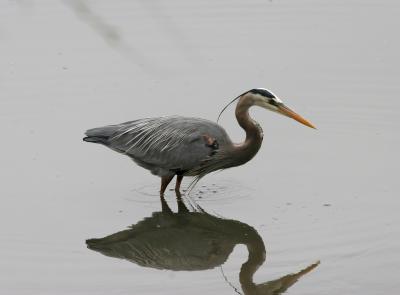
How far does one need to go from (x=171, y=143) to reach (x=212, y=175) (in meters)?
0.85

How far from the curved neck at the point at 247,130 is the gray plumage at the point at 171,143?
15 cm

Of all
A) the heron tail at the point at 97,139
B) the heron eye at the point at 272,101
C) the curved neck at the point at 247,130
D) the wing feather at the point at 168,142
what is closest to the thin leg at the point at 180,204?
the wing feather at the point at 168,142

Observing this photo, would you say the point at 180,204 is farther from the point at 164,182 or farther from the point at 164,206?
the point at 164,182

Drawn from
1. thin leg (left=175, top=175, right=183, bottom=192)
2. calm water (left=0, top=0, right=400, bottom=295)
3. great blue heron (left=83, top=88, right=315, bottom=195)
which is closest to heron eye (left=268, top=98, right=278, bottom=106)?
great blue heron (left=83, top=88, right=315, bottom=195)

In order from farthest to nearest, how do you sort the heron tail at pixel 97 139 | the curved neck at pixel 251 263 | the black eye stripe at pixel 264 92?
the heron tail at pixel 97 139 < the black eye stripe at pixel 264 92 < the curved neck at pixel 251 263

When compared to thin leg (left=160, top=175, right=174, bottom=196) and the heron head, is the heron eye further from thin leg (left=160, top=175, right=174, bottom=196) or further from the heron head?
thin leg (left=160, top=175, right=174, bottom=196)

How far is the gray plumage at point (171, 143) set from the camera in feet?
24.2

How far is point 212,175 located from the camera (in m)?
8.12

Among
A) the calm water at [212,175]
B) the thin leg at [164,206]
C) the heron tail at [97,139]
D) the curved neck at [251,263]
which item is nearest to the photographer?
the curved neck at [251,263]

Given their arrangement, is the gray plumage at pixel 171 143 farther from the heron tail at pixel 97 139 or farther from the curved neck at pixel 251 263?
the curved neck at pixel 251 263

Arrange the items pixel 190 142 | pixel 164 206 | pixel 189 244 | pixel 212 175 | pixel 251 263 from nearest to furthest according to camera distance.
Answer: pixel 251 263, pixel 189 244, pixel 164 206, pixel 190 142, pixel 212 175

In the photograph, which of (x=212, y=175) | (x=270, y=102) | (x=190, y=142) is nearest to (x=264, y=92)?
(x=270, y=102)

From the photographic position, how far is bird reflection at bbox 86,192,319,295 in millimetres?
5734

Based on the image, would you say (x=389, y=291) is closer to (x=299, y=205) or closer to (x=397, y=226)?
(x=397, y=226)
